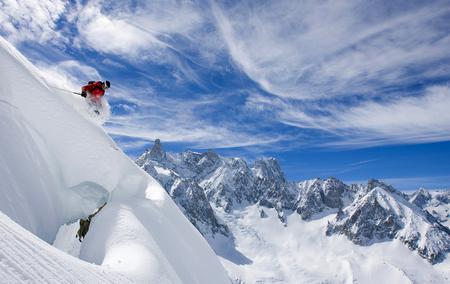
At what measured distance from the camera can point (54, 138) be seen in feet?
66.2

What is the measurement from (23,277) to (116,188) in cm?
1329

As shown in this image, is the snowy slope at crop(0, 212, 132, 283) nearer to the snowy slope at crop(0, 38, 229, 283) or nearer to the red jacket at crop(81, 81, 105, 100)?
the snowy slope at crop(0, 38, 229, 283)

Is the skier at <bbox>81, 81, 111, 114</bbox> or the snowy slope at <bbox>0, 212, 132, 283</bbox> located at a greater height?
the skier at <bbox>81, 81, 111, 114</bbox>

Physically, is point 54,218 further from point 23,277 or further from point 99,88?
point 99,88

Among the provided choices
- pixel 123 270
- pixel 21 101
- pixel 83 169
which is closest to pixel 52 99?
pixel 21 101

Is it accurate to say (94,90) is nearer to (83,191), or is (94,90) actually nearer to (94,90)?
(94,90)

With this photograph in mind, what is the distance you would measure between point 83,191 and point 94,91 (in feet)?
31.6

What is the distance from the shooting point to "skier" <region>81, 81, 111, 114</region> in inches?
1077

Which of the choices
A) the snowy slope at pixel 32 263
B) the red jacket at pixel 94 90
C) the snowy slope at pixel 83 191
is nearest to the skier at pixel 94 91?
the red jacket at pixel 94 90

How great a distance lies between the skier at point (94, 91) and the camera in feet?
89.7

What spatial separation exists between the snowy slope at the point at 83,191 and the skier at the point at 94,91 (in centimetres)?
460

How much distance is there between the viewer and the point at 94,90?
2750 cm

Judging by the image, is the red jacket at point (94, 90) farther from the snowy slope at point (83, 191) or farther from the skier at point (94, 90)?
the snowy slope at point (83, 191)

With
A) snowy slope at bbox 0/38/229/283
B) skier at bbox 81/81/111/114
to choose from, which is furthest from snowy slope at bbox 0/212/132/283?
skier at bbox 81/81/111/114
